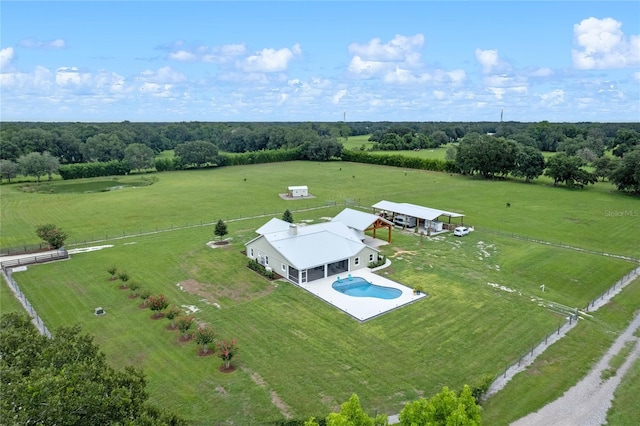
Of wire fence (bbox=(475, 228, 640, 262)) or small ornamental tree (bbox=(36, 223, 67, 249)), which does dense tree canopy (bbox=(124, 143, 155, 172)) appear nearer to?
small ornamental tree (bbox=(36, 223, 67, 249))

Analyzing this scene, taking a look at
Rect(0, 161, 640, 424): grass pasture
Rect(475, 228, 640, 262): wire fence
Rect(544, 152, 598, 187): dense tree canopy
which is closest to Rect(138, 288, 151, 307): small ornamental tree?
Rect(0, 161, 640, 424): grass pasture

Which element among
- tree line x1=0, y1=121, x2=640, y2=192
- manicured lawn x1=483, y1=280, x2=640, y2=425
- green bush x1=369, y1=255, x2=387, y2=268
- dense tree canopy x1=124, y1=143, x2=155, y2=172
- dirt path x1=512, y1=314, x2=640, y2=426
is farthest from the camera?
dense tree canopy x1=124, y1=143, x2=155, y2=172

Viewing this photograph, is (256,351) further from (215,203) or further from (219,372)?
(215,203)

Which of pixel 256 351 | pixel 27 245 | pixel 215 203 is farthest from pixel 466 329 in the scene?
pixel 215 203

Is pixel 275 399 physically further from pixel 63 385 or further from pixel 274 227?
pixel 274 227

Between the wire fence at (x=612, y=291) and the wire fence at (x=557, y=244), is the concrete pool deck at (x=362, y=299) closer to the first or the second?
the wire fence at (x=612, y=291)

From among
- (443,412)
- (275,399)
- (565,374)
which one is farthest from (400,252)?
(443,412)

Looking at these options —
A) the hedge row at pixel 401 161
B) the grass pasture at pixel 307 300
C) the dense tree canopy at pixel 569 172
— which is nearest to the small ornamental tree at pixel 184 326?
the grass pasture at pixel 307 300
